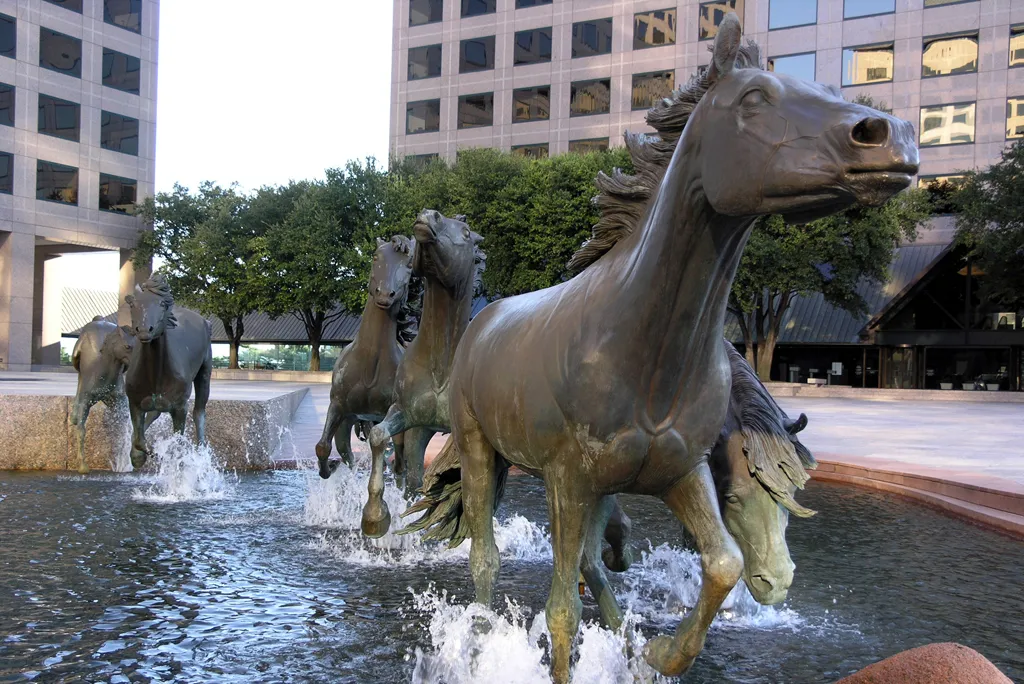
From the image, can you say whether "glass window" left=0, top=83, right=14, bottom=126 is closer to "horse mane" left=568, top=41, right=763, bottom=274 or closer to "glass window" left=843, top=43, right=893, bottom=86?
"glass window" left=843, top=43, right=893, bottom=86

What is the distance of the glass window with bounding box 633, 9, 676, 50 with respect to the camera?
153ft

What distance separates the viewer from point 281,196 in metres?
43.8

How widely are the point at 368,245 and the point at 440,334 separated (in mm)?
33971

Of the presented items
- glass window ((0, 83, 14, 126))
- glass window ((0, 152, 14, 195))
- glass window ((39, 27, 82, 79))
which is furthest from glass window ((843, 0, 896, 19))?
glass window ((0, 152, 14, 195))

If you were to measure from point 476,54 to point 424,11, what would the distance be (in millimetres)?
4907

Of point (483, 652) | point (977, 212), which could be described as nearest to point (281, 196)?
point (977, 212)

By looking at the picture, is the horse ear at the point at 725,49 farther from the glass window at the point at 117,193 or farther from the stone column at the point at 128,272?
the glass window at the point at 117,193

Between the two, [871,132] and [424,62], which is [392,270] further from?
[424,62]

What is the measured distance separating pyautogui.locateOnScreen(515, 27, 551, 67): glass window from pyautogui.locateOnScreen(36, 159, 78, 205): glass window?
24.7 m

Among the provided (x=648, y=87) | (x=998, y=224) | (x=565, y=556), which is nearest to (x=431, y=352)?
(x=565, y=556)

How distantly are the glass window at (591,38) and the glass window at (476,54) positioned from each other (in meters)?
5.06

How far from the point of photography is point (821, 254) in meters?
33.4

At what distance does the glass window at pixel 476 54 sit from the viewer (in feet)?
167

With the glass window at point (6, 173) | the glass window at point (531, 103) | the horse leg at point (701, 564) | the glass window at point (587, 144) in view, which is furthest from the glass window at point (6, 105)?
the horse leg at point (701, 564)
